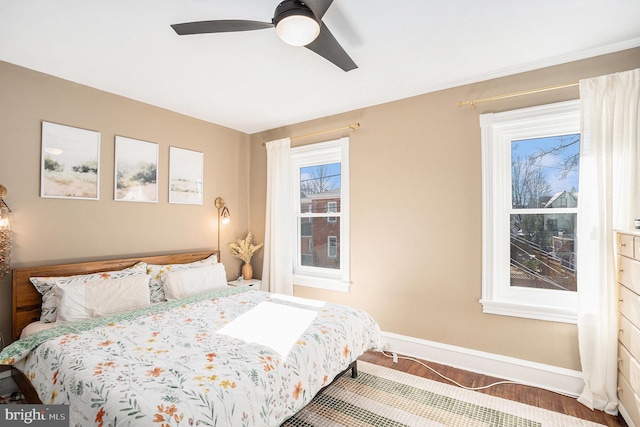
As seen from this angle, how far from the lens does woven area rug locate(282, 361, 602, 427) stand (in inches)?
84.1

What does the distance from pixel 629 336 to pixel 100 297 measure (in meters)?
3.81

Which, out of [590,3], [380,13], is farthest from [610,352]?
[380,13]

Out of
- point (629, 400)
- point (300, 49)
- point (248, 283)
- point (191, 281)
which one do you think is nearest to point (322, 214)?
point (248, 283)

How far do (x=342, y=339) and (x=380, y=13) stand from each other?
221cm

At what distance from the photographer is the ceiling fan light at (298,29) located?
163 centimetres

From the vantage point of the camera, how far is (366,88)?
308cm

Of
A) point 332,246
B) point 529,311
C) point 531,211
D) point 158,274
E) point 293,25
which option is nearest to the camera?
point 293,25

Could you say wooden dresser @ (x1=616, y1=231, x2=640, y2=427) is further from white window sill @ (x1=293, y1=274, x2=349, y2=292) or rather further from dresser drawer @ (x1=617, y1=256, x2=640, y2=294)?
white window sill @ (x1=293, y1=274, x2=349, y2=292)

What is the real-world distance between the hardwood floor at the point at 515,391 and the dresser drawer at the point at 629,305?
74 cm

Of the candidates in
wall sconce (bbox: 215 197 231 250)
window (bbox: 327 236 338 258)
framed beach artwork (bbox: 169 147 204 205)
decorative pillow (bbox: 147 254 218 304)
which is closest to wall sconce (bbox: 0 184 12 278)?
decorative pillow (bbox: 147 254 218 304)

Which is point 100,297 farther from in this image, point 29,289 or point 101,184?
point 101,184

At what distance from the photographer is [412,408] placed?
230 cm

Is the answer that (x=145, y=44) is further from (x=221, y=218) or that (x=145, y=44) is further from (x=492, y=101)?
(x=492, y=101)

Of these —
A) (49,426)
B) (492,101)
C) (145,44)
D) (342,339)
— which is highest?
(145,44)
